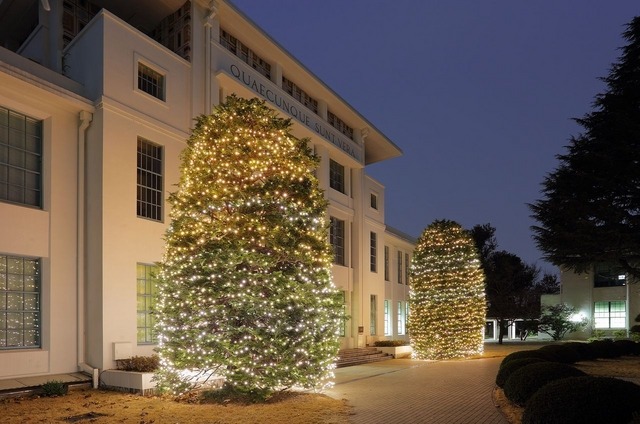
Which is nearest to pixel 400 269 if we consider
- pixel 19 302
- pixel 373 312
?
pixel 373 312

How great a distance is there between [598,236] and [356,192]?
10.6 m

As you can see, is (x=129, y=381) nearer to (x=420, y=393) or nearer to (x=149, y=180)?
(x=149, y=180)

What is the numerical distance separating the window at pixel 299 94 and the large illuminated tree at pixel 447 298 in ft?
23.6

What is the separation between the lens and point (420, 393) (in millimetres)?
13336

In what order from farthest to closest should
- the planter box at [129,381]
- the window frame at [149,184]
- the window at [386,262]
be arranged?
the window at [386,262] < the window frame at [149,184] < the planter box at [129,381]

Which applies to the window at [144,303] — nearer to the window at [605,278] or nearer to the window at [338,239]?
the window at [338,239]

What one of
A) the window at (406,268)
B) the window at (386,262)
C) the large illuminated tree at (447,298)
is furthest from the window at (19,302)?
the window at (406,268)

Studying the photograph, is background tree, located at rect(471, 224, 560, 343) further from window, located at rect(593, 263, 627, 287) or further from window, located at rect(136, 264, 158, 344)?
window, located at rect(136, 264, 158, 344)

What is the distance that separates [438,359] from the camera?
75.0ft

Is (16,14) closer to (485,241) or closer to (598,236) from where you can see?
(598,236)

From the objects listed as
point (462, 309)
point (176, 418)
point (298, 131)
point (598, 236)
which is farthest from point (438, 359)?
point (176, 418)

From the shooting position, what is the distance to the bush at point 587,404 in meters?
7.02

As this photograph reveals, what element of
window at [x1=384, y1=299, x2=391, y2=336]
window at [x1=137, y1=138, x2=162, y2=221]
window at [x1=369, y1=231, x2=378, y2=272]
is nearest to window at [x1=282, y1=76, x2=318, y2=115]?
window at [x1=369, y1=231, x2=378, y2=272]

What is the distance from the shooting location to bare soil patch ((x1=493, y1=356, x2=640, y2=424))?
409 inches
